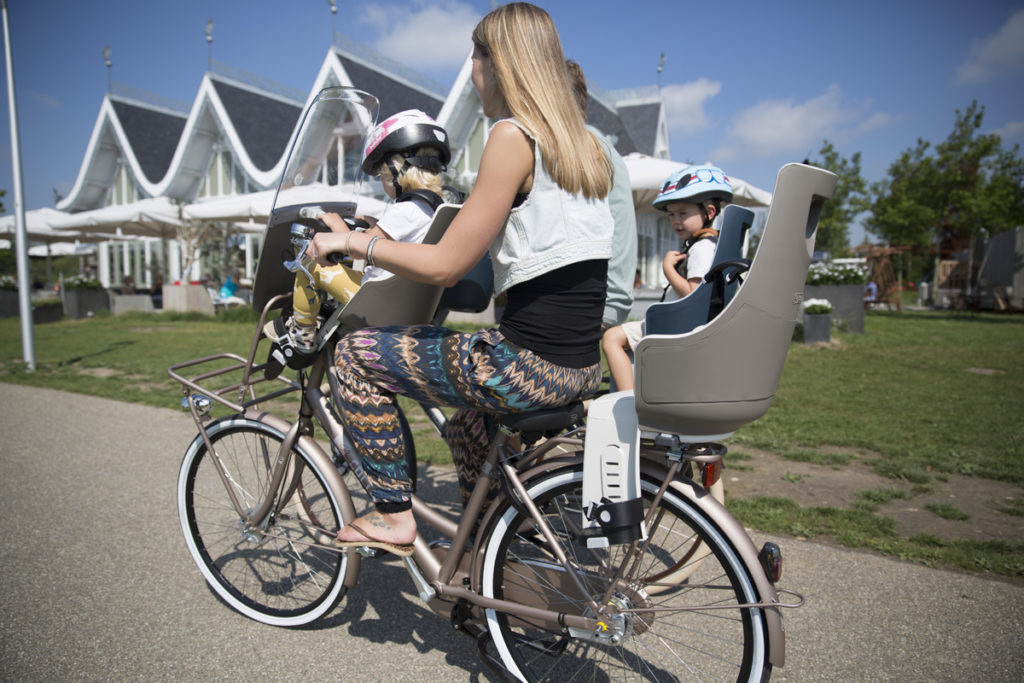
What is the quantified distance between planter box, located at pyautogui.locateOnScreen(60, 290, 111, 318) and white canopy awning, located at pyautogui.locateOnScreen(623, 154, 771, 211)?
57.1ft

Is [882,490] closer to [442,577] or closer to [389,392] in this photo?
[442,577]

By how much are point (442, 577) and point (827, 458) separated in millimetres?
3483

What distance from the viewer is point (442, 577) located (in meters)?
2.16

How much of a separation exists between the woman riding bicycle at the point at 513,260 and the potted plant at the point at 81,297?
70.9ft

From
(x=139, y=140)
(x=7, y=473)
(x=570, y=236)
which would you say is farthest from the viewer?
(x=139, y=140)

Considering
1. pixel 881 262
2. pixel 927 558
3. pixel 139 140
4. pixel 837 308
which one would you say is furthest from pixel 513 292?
pixel 139 140

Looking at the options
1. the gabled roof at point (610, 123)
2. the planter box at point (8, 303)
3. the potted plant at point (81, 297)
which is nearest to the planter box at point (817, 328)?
the gabled roof at point (610, 123)

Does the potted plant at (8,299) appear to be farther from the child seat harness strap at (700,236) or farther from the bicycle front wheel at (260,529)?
the child seat harness strap at (700,236)

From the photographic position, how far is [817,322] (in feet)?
35.0

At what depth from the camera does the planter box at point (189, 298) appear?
18031 mm

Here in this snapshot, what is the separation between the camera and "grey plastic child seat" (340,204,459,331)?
2.17 m

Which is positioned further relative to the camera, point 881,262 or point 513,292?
point 881,262

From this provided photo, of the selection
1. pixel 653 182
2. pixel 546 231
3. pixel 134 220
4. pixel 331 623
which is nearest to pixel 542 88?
pixel 546 231

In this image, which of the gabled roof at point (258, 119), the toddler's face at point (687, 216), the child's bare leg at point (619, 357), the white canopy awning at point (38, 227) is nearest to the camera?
the child's bare leg at point (619, 357)
